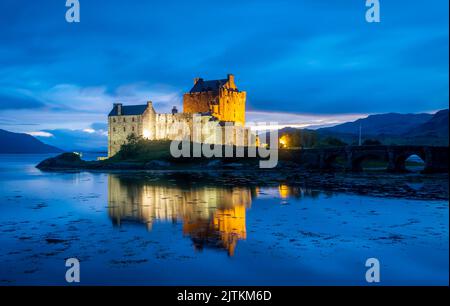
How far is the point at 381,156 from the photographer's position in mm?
54594

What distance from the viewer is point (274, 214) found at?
72.1 feet

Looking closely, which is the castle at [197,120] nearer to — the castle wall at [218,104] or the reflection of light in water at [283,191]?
the castle wall at [218,104]

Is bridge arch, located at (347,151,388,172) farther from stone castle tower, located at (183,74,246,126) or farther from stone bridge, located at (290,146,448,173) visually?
stone castle tower, located at (183,74,246,126)

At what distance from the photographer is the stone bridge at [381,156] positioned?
48.9 metres

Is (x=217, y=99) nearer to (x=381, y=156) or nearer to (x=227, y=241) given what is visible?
(x=381, y=156)

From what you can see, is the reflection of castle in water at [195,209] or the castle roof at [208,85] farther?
the castle roof at [208,85]

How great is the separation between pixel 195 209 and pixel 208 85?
191ft

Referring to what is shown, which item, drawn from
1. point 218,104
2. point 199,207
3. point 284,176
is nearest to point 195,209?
point 199,207

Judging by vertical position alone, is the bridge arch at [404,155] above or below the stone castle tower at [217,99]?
below

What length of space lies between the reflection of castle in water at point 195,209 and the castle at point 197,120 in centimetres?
3461

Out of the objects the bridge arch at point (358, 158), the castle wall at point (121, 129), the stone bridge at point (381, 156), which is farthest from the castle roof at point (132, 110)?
the bridge arch at point (358, 158)

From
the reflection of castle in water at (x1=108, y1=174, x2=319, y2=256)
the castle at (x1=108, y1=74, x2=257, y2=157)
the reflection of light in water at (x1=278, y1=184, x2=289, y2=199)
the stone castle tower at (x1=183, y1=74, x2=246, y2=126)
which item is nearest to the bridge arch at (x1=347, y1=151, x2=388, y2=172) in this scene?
the castle at (x1=108, y1=74, x2=257, y2=157)
